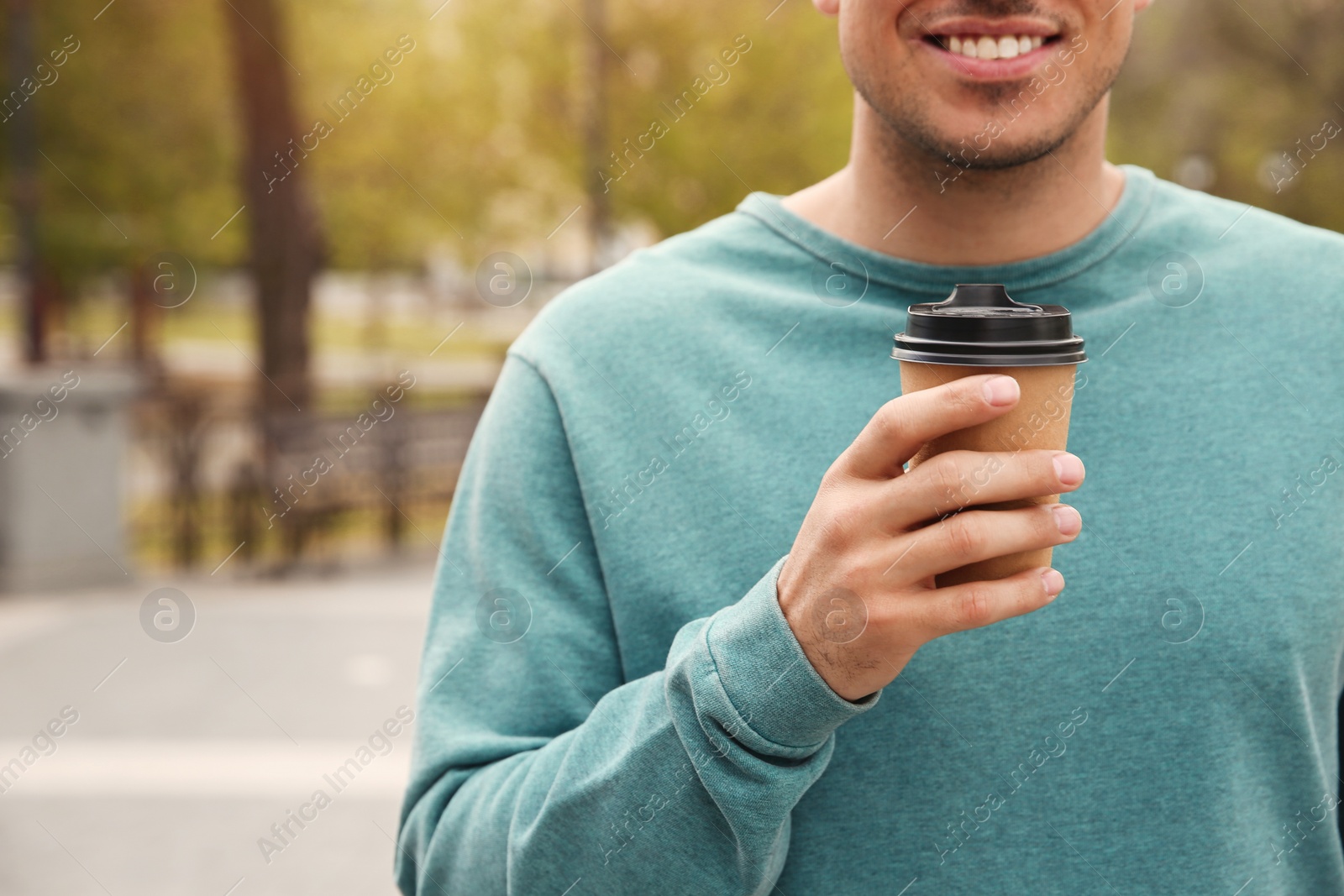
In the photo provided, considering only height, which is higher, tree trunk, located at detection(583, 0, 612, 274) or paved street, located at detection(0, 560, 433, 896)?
tree trunk, located at detection(583, 0, 612, 274)

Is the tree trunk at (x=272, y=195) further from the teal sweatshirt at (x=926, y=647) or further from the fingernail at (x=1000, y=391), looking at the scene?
the fingernail at (x=1000, y=391)

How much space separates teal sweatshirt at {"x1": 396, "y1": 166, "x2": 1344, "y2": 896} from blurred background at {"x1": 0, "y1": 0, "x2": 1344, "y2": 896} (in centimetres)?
172

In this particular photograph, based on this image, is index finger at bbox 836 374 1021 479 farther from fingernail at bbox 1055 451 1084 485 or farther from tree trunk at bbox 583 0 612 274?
tree trunk at bbox 583 0 612 274

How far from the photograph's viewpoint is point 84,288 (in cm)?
2431

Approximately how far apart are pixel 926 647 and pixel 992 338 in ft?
1.86

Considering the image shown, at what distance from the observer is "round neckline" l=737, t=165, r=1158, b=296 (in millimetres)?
1905

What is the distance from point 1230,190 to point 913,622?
72.2 feet

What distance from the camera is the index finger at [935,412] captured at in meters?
1.21

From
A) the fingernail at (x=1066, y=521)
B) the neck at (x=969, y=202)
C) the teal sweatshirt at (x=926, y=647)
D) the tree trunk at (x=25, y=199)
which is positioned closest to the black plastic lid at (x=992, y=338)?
the fingernail at (x=1066, y=521)

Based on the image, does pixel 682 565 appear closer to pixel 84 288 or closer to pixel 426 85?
pixel 426 85

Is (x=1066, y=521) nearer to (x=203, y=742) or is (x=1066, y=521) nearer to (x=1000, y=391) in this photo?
(x=1000, y=391)

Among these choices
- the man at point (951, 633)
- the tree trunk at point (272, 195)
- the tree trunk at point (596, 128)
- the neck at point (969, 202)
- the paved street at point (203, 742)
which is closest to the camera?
the man at point (951, 633)

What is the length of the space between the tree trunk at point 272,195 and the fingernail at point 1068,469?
13532mm

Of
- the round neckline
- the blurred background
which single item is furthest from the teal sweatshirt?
the blurred background
